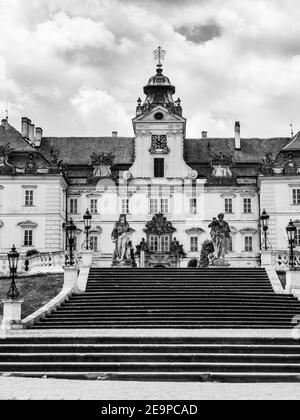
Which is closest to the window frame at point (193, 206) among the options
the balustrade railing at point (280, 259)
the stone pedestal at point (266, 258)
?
the balustrade railing at point (280, 259)

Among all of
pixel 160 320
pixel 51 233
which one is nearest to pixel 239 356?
pixel 160 320

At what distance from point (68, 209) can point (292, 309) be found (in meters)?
32.1

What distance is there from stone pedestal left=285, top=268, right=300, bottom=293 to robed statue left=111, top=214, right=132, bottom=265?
10.6 meters

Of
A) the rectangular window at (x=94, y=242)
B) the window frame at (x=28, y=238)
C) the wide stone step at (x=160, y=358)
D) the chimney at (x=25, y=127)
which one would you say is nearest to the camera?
the wide stone step at (x=160, y=358)

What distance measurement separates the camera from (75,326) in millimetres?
24703

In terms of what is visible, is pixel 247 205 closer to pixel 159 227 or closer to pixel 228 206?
pixel 228 206

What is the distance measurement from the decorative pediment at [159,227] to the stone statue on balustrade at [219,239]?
16.3 metres

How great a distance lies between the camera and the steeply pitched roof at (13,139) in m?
56.4

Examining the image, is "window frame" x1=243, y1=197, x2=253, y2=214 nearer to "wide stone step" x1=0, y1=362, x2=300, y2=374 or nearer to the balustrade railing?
the balustrade railing

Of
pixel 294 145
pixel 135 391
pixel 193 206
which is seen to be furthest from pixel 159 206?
pixel 135 391

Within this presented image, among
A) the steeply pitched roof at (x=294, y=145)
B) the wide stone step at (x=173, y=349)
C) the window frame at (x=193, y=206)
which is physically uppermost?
the steeply pitched roof at (x=294, y=145)

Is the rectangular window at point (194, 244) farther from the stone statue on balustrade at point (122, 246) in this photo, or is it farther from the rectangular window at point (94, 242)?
the stone statue on balustrade at point (122, 246)

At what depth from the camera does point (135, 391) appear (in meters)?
15.2

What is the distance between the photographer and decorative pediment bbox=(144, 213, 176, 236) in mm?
55094
